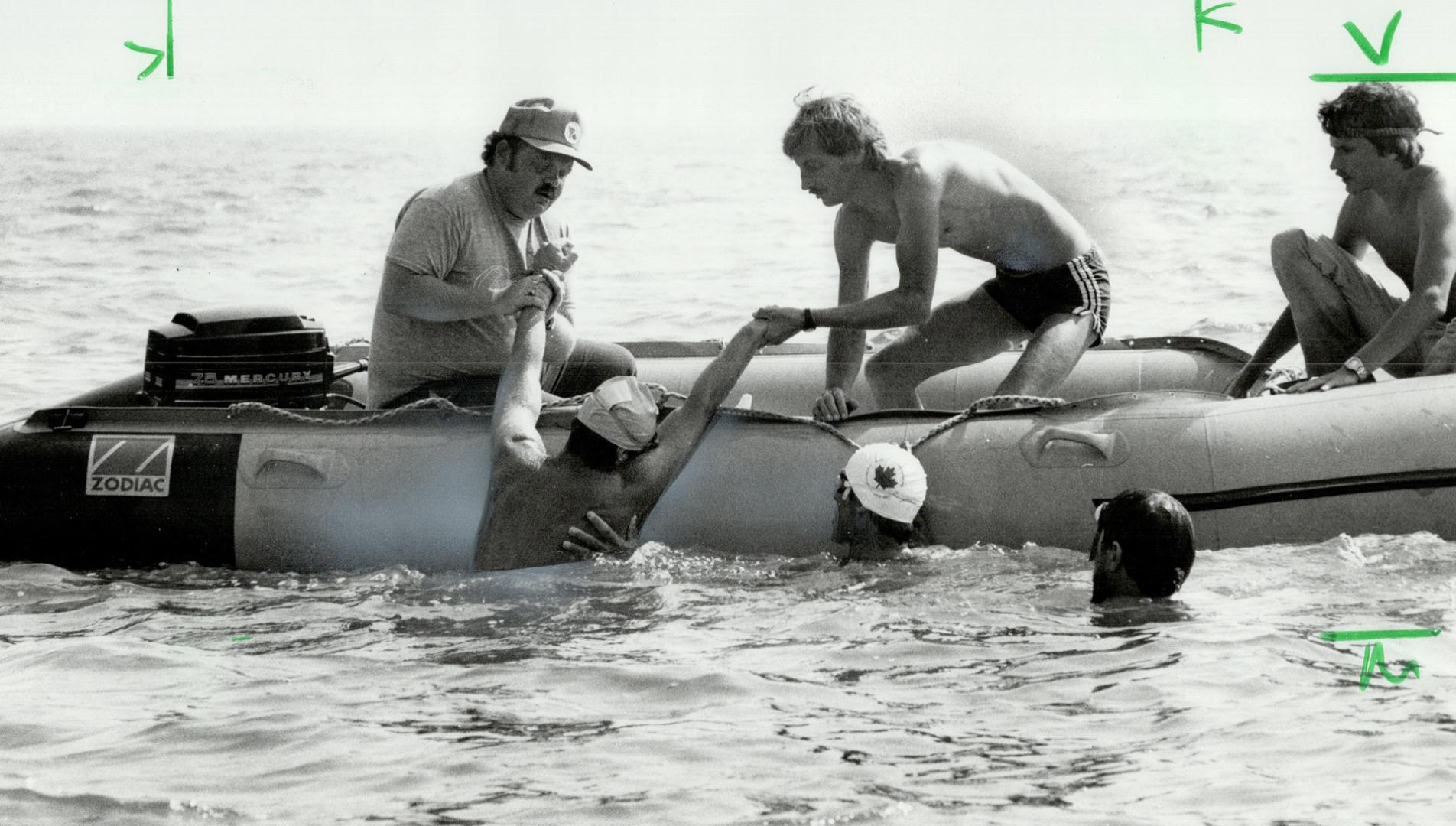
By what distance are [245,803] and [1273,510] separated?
308 cm

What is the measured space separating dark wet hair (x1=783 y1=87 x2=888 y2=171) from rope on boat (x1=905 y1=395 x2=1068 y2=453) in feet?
2.61

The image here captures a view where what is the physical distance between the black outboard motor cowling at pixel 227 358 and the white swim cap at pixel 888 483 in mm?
2046

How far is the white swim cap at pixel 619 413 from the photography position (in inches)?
193

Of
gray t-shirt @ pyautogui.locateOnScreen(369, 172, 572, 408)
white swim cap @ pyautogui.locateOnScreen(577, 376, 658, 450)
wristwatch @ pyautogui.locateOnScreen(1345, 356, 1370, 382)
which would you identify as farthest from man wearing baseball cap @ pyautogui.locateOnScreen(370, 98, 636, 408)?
wristwatch @ pyautogui.locateOnScreen(1345, 356, 1370, 382)

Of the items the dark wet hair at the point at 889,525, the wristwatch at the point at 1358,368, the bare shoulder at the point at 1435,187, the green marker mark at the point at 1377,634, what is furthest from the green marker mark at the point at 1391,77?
the dark wet hair at the point at 889,525

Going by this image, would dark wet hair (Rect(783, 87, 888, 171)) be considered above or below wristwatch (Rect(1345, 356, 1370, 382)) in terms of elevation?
above

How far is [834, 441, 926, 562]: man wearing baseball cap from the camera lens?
501 cm

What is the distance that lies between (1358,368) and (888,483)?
1.58 m

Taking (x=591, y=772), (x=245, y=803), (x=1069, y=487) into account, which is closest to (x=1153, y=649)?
(x=1069, y=487)

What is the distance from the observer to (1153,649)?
13.6 ft

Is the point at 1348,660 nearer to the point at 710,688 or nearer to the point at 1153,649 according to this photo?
the point at 1153,649

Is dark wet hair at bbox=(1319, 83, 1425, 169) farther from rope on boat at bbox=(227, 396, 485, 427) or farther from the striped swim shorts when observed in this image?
rope on boat at bbox=(227, 396, 485, 427)

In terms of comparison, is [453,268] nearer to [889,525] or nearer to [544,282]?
[544,282]

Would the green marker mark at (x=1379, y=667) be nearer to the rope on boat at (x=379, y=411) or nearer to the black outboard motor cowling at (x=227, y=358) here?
the rope on boat at (x=379, y=411)
